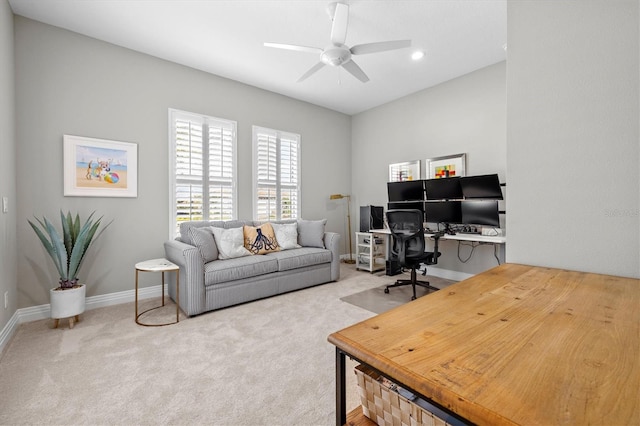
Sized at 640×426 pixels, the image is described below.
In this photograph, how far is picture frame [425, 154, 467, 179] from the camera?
4160 millimetres

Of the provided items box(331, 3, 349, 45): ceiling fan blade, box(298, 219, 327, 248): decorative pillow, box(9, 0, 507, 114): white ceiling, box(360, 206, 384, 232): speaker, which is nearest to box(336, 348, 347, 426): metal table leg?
box(331, 3, 349, 45): ceiling fan blade

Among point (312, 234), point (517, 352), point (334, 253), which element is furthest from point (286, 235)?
point (517, 352)

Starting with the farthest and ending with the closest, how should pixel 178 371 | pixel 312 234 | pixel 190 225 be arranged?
pixel 312 234 < pixel 190 225 < pixel 178 371

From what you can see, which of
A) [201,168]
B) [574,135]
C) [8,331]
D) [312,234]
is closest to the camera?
[574,135]

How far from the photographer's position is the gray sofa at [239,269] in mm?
2898

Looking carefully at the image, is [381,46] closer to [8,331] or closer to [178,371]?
[178,371]

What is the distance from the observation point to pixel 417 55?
3.53 m

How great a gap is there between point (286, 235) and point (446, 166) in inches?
106

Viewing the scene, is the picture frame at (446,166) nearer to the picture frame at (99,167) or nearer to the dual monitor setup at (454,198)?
the dual monitor setup at (454,198)

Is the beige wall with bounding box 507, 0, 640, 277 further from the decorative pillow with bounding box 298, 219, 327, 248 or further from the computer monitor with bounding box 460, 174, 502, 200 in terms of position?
the decorative pillow with bounding box 298, 219, 327, 248

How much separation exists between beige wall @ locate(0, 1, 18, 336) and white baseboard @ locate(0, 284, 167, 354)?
87mm

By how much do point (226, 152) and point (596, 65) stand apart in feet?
13.0

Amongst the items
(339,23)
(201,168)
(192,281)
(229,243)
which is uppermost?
(339,23)

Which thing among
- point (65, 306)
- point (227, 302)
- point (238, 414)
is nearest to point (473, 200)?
point (227, 302)
